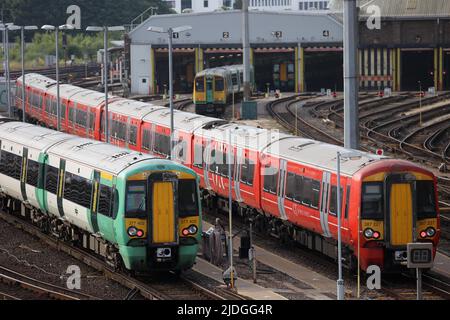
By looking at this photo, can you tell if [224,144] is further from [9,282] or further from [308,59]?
[308,59]

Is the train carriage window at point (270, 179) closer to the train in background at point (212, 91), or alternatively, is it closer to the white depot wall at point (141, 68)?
the train in background at point (212, 91)

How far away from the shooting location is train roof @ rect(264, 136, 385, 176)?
29781 millimetres

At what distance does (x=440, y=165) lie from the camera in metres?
49.5

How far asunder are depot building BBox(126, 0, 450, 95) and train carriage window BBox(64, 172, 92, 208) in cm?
5874

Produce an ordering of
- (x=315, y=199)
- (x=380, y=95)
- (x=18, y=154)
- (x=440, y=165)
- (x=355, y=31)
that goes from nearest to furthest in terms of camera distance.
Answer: (x=315, y=199), (x=355, y=31), (x=18, y=154), (x=440, y=165), (x=380, y=95)

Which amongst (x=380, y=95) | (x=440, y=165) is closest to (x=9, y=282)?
(x=440, y=165)

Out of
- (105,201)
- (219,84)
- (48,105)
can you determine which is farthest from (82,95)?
(105,201)

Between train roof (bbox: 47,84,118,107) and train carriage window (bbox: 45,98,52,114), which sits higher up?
train roof (bbox: 47,84,118,107)

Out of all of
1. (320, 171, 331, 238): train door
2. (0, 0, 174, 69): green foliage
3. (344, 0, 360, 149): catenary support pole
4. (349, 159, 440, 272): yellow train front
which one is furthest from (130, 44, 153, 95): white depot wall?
(349, 159, 440, 272): yellow train front

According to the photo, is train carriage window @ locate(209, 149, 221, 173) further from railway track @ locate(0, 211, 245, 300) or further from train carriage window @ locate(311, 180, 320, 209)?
train carriage window @ locate(311, 180, 320, 209)

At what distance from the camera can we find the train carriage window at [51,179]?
112 ft

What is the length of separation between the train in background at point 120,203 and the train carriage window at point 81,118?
20599 mm

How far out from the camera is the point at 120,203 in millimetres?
28422

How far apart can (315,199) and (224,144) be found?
8164 mm
